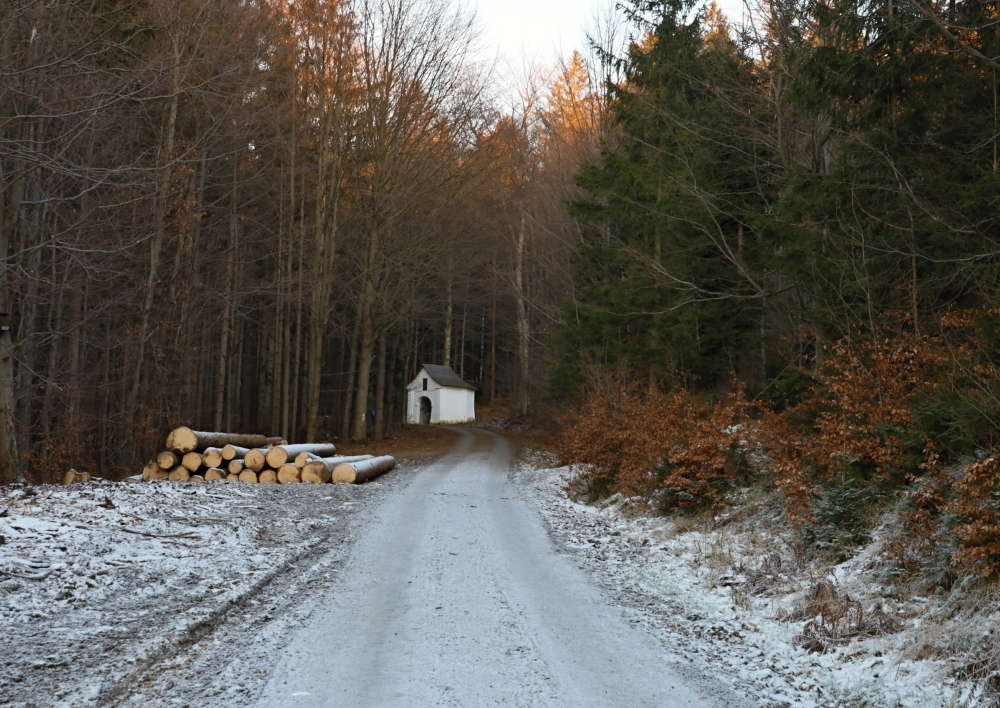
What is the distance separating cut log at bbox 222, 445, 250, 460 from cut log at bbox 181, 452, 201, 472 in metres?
0.54

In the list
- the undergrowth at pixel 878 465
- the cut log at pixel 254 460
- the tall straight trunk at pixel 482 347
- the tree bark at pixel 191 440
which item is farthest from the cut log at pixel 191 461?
the tall straight trunk at pixel 482 347

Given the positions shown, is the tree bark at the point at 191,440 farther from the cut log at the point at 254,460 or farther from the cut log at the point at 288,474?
the cut log at the point at 288,474

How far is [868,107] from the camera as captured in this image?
11891 millimetres

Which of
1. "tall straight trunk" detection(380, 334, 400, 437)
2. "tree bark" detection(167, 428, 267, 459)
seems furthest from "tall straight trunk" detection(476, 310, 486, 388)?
"tree bark" detection(167, 428, 267, 459)

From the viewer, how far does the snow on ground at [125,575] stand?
549 centimetres

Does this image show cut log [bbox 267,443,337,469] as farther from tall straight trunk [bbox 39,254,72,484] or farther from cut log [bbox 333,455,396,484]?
tall straight trunk [bbox 39,254,72,484]

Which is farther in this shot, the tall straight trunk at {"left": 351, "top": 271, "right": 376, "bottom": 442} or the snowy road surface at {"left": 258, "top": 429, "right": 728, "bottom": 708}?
the tall straight trunk at {"left": 351, "top": 271, "right": 376, "bottom": 442}

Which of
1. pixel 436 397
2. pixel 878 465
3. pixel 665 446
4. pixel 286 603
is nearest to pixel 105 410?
pixel 665 446

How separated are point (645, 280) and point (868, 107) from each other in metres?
7.05

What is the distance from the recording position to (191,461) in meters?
17.5

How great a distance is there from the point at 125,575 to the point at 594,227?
22.2 meters

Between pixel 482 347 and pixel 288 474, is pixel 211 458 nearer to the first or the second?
pixel 288 474

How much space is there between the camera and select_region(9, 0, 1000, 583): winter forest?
32.2 feet

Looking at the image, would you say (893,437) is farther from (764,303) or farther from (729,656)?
(764,303)
